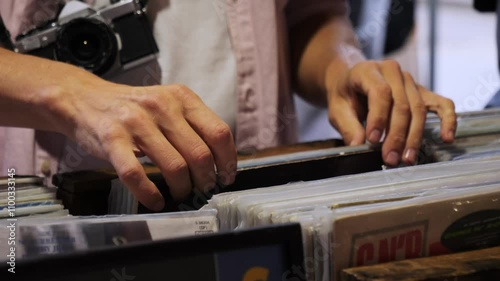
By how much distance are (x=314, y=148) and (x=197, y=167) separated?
21cm

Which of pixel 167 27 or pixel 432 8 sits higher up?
pixel 167 27

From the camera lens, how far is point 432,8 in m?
3.34

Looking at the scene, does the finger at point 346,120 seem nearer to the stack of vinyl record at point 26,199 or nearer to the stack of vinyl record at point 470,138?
the stack of vinyl record at point 470,138

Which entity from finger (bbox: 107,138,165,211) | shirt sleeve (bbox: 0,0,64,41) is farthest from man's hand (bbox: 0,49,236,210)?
shirt sleeve (bbox: 0,0,64,41)

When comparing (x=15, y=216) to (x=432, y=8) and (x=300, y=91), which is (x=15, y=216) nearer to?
(x=300, y=91)

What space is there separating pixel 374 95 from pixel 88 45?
360 millimetres

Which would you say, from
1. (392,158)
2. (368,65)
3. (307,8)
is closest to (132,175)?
(392,158)

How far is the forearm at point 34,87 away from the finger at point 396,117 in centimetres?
31

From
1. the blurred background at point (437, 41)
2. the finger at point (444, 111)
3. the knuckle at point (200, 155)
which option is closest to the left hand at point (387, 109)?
the finger at point (444, 111)

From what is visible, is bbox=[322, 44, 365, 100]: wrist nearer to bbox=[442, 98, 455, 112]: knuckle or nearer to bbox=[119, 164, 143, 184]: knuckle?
bbox=[442, 98, 455, 112]: knuckle

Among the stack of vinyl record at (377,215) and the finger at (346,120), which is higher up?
the stack of vinyl record at (377,215)

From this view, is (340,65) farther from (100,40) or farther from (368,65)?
(100,40)

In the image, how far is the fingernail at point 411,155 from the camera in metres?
0.72

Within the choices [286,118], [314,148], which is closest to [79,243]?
[314,148]
